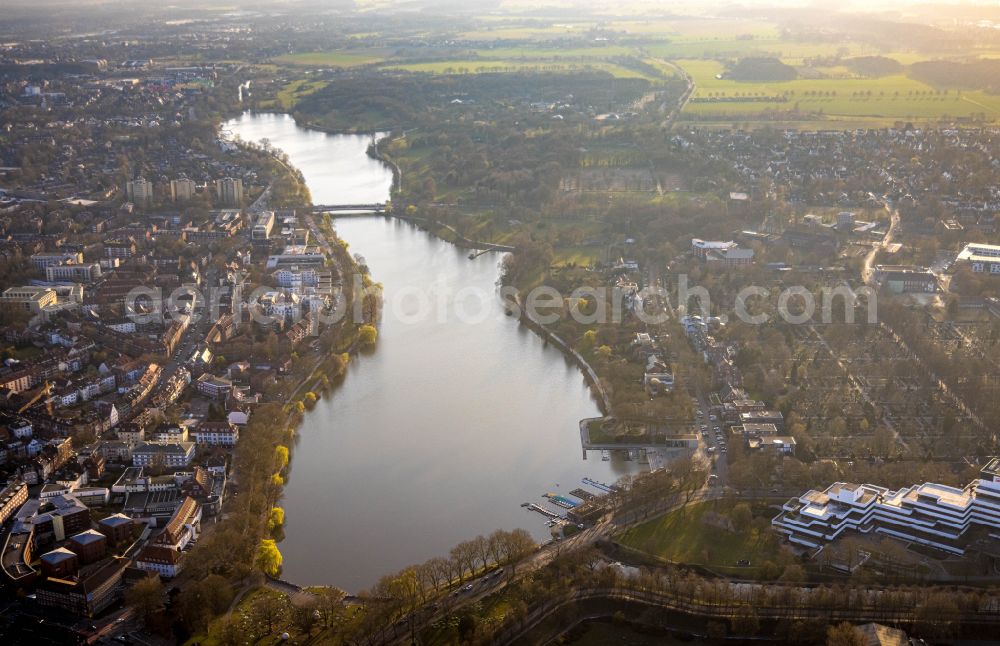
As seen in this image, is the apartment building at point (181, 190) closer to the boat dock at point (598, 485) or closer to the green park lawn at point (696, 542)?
the boat dock at point (598, 485)

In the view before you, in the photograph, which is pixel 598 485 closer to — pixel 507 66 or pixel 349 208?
pixel 349 208

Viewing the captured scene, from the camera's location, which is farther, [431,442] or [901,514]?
[431,442]

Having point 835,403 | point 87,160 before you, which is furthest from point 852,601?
point 87,160

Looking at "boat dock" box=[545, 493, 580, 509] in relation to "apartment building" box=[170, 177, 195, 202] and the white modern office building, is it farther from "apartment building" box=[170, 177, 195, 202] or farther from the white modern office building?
"apartment building" box=[170, 177, 195, 202]

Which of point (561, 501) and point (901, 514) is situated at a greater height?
point (901, 514)

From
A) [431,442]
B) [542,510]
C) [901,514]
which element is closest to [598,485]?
[542,510]

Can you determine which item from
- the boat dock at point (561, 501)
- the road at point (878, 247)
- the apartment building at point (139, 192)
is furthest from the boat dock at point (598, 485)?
the apartment building at point (139, 192)

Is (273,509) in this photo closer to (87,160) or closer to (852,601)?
(852,601)

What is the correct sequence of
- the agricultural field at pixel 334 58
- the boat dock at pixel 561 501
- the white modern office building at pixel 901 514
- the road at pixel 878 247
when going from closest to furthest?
the white modern office building at pixel 901 514, the boat dock at pixel 561 501, the road at pixel 878 247, the agricultural field at pixel 334 58
